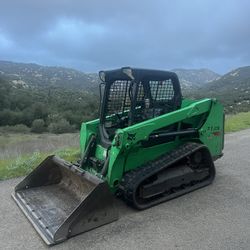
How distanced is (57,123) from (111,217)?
2970cm

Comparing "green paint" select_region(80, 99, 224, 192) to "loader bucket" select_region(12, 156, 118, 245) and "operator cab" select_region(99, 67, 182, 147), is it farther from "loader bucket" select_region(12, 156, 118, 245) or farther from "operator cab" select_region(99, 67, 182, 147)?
"loader bucket" select_region(12, 156, 118, 245)

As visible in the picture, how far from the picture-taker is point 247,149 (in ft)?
30.1

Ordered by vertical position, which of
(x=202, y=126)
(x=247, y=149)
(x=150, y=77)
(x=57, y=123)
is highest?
(x=150, y=77)

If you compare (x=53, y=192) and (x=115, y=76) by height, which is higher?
(x=115, y=76)

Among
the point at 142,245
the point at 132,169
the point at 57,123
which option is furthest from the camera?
the point at 57,123

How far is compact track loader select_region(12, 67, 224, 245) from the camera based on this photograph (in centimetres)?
481

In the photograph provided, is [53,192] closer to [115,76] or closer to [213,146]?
[115,76]

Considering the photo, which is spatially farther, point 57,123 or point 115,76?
point 57,123

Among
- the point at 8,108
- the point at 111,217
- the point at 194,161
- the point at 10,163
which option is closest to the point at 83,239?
the point at 111,217

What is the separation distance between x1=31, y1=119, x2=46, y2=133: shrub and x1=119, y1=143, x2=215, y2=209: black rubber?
101 feet

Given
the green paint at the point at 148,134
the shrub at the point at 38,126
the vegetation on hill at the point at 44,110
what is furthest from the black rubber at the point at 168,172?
the shrub at the point at 38,126

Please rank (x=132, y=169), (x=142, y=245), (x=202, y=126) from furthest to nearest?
(x=202, y=126) → (x=132, y=169) → (x=142, y=245)

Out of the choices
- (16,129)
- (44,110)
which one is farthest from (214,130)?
(44,110)

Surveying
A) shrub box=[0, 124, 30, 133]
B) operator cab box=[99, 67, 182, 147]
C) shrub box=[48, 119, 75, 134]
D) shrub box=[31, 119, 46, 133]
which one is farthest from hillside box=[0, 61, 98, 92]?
operator cab box=[99, 67, 182, 147]
